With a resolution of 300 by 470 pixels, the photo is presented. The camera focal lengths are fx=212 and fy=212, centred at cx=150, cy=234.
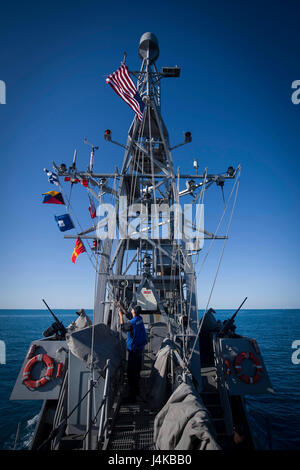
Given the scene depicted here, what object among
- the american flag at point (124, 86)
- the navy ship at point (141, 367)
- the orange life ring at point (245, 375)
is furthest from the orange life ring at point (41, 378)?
the american flag at point (124, 86)

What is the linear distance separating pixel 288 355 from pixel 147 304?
27.5m

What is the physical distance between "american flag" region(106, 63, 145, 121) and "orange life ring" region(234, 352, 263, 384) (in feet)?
26.9

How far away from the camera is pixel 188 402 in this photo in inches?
98.1

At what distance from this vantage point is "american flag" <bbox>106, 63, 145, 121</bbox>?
6904mm

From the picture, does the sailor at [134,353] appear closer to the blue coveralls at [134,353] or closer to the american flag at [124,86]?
the blue coveralls at [134,353]

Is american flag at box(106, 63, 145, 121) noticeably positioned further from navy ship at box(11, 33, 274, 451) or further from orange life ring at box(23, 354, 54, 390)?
orange life ring at box(23, 354, 54, 390)

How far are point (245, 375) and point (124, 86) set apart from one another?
32.2 ft

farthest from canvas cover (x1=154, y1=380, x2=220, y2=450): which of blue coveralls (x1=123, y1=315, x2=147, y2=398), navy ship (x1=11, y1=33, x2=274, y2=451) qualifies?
blue coveralls (x1=123, y1=315, x2=147, y2=398)

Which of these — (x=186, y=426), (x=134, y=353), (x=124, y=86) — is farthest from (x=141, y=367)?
(x=124, y=86)

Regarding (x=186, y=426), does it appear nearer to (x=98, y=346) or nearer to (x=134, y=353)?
(x=98, y=346)

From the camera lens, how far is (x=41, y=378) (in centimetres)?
579

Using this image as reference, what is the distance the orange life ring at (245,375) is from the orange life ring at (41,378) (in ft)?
17.4

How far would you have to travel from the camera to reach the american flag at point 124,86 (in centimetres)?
690

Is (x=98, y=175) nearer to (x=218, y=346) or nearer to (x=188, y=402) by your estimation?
(x=218, y=346)
